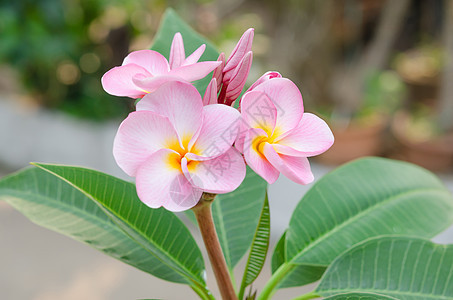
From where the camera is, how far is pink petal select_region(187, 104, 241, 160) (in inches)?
9.9

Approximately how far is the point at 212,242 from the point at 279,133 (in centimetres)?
8

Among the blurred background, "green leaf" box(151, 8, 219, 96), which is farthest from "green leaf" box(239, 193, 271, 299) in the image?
the blurred background

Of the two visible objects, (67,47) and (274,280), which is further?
(67,47)

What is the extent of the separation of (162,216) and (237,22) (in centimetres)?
246

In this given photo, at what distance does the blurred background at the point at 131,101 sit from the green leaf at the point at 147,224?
1444 millimetres

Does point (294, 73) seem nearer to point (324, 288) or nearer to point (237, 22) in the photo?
point (237, 22)

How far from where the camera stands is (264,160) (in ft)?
0.87

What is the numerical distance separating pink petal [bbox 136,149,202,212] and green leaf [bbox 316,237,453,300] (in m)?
0.16

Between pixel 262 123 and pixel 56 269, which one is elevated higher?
pixel 262 123

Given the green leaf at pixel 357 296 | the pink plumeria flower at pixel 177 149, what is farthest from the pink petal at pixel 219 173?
the green leaf at pixel 357 296

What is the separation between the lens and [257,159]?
0.26 metres

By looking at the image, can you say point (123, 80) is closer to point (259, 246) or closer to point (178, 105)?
point (178, 105)

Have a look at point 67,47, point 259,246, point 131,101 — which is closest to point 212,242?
point 259,246

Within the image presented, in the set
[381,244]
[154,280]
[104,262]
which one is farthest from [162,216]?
[104,262]
